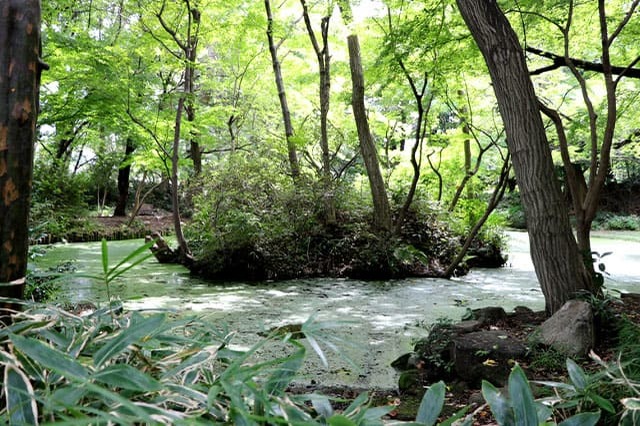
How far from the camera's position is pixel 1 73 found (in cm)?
86

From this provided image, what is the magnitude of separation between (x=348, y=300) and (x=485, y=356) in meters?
2.37

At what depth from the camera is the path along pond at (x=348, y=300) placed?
2.95 meters

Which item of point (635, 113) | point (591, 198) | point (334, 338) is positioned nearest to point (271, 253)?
point (591, 198)

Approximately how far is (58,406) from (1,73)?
0.77 metres

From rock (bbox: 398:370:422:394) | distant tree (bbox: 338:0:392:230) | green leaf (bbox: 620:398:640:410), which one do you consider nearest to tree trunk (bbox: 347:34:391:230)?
distant tree (bbox: 338:0:392:230)

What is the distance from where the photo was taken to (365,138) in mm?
6797

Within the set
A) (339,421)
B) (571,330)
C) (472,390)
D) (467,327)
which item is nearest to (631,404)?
(339,421)

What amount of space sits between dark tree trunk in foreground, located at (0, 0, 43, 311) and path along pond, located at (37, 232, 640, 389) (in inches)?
76.8

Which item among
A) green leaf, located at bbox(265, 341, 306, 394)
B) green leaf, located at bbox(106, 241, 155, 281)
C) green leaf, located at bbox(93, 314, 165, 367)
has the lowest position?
green leaf, located at bbox(265, 341, 306, 394)

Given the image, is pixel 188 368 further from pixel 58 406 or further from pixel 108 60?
pixel 108 60

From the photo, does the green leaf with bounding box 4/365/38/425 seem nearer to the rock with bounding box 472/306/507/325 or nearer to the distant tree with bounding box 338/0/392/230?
the rock with bounding box 472/306/507/325

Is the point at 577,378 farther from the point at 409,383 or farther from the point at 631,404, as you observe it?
the point at 409,383

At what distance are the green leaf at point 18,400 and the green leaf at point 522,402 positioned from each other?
375mm

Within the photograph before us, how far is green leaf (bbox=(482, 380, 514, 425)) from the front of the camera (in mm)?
416
